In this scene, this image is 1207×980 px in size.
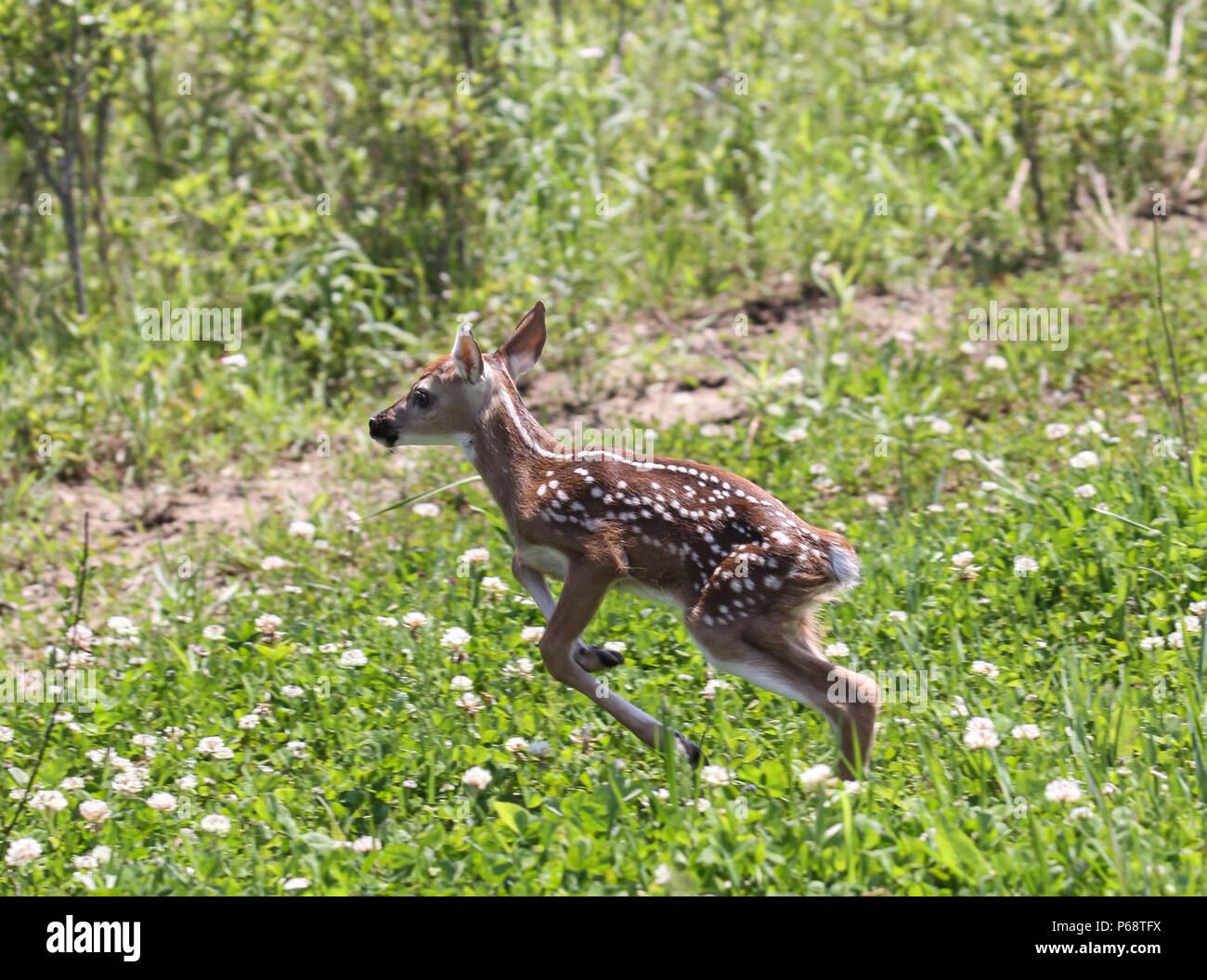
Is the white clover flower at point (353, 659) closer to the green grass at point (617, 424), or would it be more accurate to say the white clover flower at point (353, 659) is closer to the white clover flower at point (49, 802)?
the green grass at point (617, 424)

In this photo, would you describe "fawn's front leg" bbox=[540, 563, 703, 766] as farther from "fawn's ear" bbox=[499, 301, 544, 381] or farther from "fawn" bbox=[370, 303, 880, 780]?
"fawn's ear" bbox=[499, 301, 544, 381]

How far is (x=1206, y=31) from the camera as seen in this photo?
11578 millimetres

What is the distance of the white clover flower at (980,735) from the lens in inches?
194

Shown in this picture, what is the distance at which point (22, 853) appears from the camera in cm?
491

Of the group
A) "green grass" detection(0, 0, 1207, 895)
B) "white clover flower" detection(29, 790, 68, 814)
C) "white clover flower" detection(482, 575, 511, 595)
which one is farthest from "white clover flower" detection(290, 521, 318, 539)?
"white clover flower" detection(29, 790, 68, 814)

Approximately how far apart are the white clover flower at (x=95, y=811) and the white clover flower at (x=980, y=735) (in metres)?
3.01

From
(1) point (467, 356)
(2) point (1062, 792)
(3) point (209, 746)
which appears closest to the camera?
(2) point (1062, 792)

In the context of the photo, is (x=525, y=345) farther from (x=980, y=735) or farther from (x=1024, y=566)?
(x=980, y=735)

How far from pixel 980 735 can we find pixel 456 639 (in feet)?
6.99

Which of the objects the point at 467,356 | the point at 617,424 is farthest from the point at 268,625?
the point at 617,424

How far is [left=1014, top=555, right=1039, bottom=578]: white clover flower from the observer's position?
626 centimetres
